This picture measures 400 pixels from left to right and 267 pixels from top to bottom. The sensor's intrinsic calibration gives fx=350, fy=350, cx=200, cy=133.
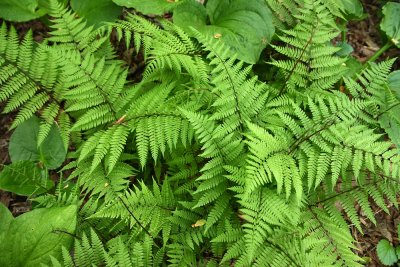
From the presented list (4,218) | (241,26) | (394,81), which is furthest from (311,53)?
(4,218)

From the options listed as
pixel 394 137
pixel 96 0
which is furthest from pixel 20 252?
pixel 394 137

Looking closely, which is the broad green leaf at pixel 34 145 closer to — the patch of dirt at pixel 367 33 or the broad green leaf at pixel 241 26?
the broad green leaf at pixel 241 26

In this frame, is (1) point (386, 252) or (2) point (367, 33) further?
(2) point (367, 33)

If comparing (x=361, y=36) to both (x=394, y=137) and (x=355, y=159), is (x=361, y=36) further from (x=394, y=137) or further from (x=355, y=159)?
(x=355, y=159)

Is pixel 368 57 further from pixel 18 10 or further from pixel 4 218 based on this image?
pixel 4 218

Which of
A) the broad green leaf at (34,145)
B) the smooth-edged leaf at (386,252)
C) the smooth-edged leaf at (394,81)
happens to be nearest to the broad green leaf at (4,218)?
the broad green leaf at (34,145)

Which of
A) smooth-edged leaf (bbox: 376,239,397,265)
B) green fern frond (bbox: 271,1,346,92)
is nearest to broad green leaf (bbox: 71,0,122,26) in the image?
green fern frond (bbox: 271,1,346,92)
